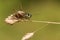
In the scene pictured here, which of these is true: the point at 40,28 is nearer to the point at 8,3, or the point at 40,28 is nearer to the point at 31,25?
the point at 31,25

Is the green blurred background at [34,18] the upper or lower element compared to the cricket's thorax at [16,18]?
lower

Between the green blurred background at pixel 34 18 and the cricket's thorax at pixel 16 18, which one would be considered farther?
the green blurred background at pixel 34 18

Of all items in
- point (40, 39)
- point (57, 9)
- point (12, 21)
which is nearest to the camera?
point (12, 21)

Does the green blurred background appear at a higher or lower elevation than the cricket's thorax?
lower

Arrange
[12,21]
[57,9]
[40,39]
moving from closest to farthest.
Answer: [12,21] → [40,39] → [57,9]

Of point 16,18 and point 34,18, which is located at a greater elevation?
point 16,18

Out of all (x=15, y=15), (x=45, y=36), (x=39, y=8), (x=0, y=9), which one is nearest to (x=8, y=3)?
(x=0, y=9)

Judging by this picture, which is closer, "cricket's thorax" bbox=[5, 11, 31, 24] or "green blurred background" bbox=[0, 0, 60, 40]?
"cricket's thorax" bbox=[5, 11, 31, 24]

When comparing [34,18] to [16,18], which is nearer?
[16,18]
